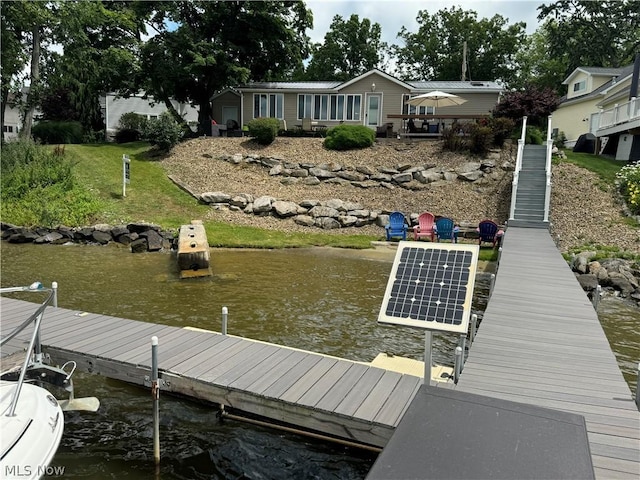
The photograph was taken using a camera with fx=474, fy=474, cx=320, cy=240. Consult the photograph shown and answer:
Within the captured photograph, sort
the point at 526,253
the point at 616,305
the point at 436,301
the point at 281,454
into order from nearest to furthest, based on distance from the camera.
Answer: the point at 436,301 → the point at 281,454 → the point at 616,305 → the point at 526,253

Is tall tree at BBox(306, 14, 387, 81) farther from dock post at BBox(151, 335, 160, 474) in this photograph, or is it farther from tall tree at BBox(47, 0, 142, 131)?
dock post at BBox(151, 335, 160, 474)

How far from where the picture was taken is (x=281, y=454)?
4.93 meters

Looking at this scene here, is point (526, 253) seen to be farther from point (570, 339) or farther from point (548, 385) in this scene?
point (548, 385)

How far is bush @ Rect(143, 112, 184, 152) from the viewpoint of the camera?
23266mm

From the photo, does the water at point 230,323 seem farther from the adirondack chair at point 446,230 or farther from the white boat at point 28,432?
the adirondack chair at point 446,230

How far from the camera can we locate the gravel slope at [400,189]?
15.8 meters

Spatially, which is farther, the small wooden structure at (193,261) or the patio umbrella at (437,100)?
the patio umbrella at (437,100)

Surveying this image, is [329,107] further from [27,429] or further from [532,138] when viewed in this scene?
[27,429]

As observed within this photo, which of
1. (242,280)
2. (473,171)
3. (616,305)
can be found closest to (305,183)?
(473,171)

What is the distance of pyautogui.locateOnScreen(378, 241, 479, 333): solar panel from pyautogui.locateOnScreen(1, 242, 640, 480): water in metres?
1.73

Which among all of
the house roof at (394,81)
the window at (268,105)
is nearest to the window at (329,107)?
the house roof at (394,81)

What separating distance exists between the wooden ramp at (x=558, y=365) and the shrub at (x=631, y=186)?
963 centimetres

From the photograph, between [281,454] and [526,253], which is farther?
[526,253]

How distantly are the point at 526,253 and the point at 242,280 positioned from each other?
6690mm
